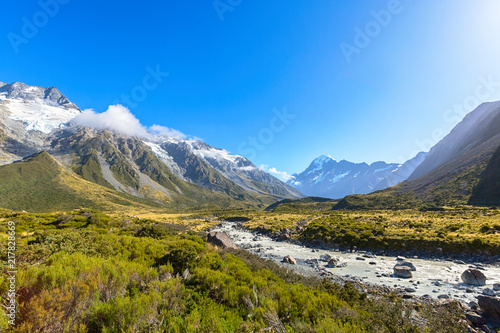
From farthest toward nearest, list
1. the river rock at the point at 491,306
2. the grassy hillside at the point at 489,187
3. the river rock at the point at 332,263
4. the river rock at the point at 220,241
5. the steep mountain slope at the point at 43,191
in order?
1. the steep mountain slope at the point at 43,191
2. the grassy hillside at the point at 489,187
3. the river rock at the point at 332,263
4. the river rock at the point at 220,241
5. the river rock at the point at 491,306

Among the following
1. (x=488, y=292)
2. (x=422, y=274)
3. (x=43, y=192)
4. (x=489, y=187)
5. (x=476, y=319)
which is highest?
(x=43, y=192)

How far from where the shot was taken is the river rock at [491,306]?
31.7 ft

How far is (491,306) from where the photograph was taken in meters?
Answer: 9.91

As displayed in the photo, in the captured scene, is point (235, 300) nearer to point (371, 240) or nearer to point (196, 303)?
point (196, 303)

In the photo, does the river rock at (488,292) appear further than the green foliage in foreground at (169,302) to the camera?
Yes

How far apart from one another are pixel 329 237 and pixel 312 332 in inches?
1239

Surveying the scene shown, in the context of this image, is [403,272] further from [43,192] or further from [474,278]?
[43,192]

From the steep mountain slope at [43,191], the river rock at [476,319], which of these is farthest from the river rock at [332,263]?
the steep mountain slope at [43,191]

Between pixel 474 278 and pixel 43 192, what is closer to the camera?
pixel 474 278

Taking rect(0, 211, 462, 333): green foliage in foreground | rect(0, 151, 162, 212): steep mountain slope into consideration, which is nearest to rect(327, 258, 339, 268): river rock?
rect(0, 211, 462, 333): green foliage in foreground

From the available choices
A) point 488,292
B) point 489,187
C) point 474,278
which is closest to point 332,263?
point 474,278

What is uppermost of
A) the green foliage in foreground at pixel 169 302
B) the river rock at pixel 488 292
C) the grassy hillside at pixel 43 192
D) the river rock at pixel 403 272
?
the grassy hillside at pixel 43 192

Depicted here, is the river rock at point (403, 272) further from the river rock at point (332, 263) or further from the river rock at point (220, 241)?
A: the river rock at point (220, 241)

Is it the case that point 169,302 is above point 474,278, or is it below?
above
